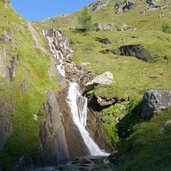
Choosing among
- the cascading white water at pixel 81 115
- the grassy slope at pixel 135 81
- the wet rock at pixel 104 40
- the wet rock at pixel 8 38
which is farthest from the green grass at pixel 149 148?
the wet rock at pixel 104 40

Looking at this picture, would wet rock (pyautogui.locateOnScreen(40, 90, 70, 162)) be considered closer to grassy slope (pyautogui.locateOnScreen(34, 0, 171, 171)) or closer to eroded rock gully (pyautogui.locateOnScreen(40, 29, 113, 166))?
eroded rock gully (pyautogui.locateOnScreen(40, 29, 113, 166))

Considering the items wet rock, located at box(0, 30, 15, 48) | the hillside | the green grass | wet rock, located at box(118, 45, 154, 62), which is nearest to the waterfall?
the hillside

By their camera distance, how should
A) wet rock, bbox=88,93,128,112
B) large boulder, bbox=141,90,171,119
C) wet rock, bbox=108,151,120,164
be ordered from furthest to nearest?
wet rock, bbox=88,93,128,112, large boulder, bbox=141,90,171,119, wet rock, bbox=108,151,120,164

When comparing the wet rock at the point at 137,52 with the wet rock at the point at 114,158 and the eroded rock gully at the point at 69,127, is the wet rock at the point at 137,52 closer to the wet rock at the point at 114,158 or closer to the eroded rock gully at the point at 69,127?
the eroded rock gully at the point at 69,127

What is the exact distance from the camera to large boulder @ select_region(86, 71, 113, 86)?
54.2m

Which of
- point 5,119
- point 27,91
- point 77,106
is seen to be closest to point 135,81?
point 77,106

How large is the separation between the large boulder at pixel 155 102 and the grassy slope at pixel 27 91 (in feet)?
36.5

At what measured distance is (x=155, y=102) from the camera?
3722 centimetres

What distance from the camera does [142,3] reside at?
7849 inches

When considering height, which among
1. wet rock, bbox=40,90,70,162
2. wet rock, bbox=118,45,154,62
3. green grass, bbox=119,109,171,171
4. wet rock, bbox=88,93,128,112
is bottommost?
green grass, bbox=119,109,171,171

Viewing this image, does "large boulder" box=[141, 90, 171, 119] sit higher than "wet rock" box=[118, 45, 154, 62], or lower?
lower

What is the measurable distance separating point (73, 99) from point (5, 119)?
13381mm

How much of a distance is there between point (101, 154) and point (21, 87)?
37.7 ft

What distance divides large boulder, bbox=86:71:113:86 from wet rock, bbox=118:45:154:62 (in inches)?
572
